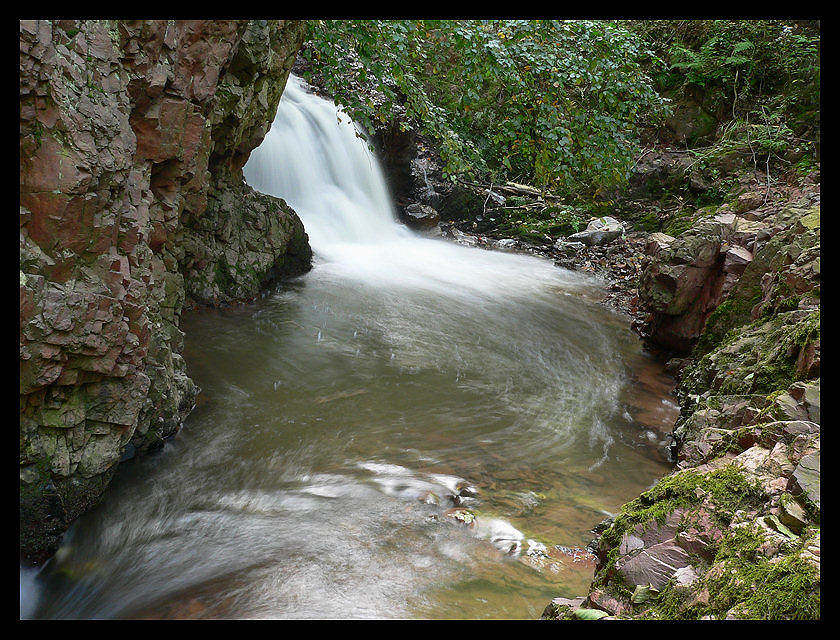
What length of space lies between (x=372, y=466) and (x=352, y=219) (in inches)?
378

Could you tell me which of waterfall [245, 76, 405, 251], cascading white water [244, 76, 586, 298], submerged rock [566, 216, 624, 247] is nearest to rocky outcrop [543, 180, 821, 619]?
cascading white water [244, 76, 586, 298]

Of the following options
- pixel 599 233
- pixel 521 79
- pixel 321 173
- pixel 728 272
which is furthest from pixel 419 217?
pixel 521 79

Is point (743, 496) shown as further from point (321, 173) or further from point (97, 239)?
point (321, 173)

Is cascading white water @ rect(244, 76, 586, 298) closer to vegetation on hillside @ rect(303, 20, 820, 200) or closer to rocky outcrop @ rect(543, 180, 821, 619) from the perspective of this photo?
vegetation on hillside @ rect(303, 20, 820, 200)

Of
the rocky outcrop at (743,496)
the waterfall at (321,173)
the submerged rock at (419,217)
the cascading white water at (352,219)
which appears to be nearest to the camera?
the rocky outcrop at (743,496)

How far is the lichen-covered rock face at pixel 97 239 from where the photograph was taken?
10.00ft

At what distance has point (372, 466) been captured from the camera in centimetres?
460

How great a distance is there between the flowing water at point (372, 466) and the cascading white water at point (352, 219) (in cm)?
129

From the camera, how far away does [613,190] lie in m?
16.1

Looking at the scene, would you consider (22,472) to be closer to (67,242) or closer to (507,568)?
(67,242)

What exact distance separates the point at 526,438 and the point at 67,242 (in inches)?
170

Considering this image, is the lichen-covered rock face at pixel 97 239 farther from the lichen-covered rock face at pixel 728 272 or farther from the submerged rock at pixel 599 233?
the submerged rock at pixel 599 233

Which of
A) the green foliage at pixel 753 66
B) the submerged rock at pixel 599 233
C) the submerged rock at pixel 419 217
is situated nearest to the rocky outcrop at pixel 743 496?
the submerged rock at pixel 599 233
